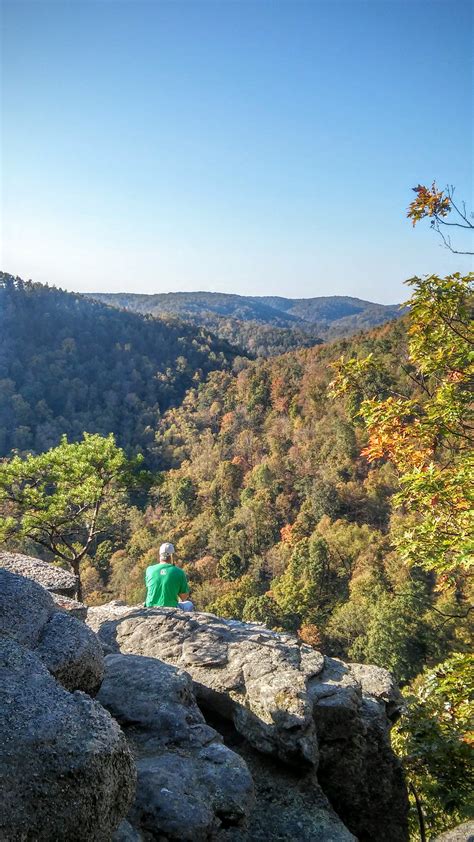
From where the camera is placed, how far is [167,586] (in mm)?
7586

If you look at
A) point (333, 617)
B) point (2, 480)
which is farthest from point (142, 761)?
point (333, 617)

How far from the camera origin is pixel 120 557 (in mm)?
64812

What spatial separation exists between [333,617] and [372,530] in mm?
12511

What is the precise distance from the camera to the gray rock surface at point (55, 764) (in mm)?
2297

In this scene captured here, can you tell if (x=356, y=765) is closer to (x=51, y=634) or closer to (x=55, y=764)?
(x=51, y=634)

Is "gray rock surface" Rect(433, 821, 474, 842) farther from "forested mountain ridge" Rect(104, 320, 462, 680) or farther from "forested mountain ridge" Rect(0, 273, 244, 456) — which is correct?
"forested mountain ridge" Rect(0, 273, 244, 456)

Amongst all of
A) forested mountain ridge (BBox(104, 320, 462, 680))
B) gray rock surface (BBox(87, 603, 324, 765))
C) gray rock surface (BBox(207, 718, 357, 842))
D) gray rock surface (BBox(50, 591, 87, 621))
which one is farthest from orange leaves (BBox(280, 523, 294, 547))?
gray rock surface (BBox(207, 718, 357, 842))

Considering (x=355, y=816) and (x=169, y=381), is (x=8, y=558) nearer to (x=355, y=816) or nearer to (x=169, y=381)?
(x=355, y=816)

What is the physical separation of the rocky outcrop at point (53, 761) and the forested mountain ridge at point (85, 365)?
91224 millimetres

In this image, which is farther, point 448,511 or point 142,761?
point 448,511

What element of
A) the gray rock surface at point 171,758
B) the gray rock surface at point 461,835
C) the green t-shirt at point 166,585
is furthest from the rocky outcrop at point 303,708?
the green t-shirt at point 166,585

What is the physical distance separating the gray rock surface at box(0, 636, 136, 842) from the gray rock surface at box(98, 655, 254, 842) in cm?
80

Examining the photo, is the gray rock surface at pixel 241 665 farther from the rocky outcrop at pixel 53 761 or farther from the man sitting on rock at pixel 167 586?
the rocky outcrop at pixel 53 761

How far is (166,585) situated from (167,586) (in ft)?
0.07
